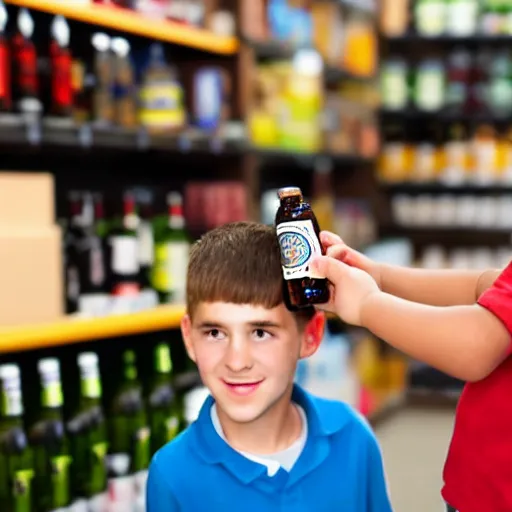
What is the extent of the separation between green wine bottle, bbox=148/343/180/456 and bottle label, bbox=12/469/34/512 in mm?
596

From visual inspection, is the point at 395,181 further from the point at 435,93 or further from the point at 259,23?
the point at 259,23

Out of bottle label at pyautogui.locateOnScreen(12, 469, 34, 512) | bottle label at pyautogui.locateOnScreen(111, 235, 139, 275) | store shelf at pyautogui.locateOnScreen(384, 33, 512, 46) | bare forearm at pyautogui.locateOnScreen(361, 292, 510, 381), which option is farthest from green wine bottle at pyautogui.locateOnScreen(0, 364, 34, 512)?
store shelf at pyautogui.locateOnScreen(384, 33, 512, 46)

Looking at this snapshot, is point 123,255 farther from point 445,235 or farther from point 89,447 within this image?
point 445,235

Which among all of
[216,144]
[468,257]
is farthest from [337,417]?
[468,257]

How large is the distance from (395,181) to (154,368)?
330cm

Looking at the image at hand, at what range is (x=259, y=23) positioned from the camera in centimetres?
444

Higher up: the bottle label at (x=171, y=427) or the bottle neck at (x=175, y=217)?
the bottle neck at (x=175, y=217)

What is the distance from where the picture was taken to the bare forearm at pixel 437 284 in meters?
1.92

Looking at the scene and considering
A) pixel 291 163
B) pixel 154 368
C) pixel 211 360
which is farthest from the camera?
pixel 291 163

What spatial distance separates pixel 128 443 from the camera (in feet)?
11.6

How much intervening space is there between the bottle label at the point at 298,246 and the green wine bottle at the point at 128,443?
6.18 feet

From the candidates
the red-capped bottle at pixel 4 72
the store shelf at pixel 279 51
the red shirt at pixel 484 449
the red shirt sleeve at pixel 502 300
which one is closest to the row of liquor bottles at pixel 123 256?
the red-capped bottle at pixel 4 72

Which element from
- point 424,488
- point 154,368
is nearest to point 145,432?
point 154,368

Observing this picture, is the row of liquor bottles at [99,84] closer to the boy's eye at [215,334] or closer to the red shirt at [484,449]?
the boy's eye at [215,334]
